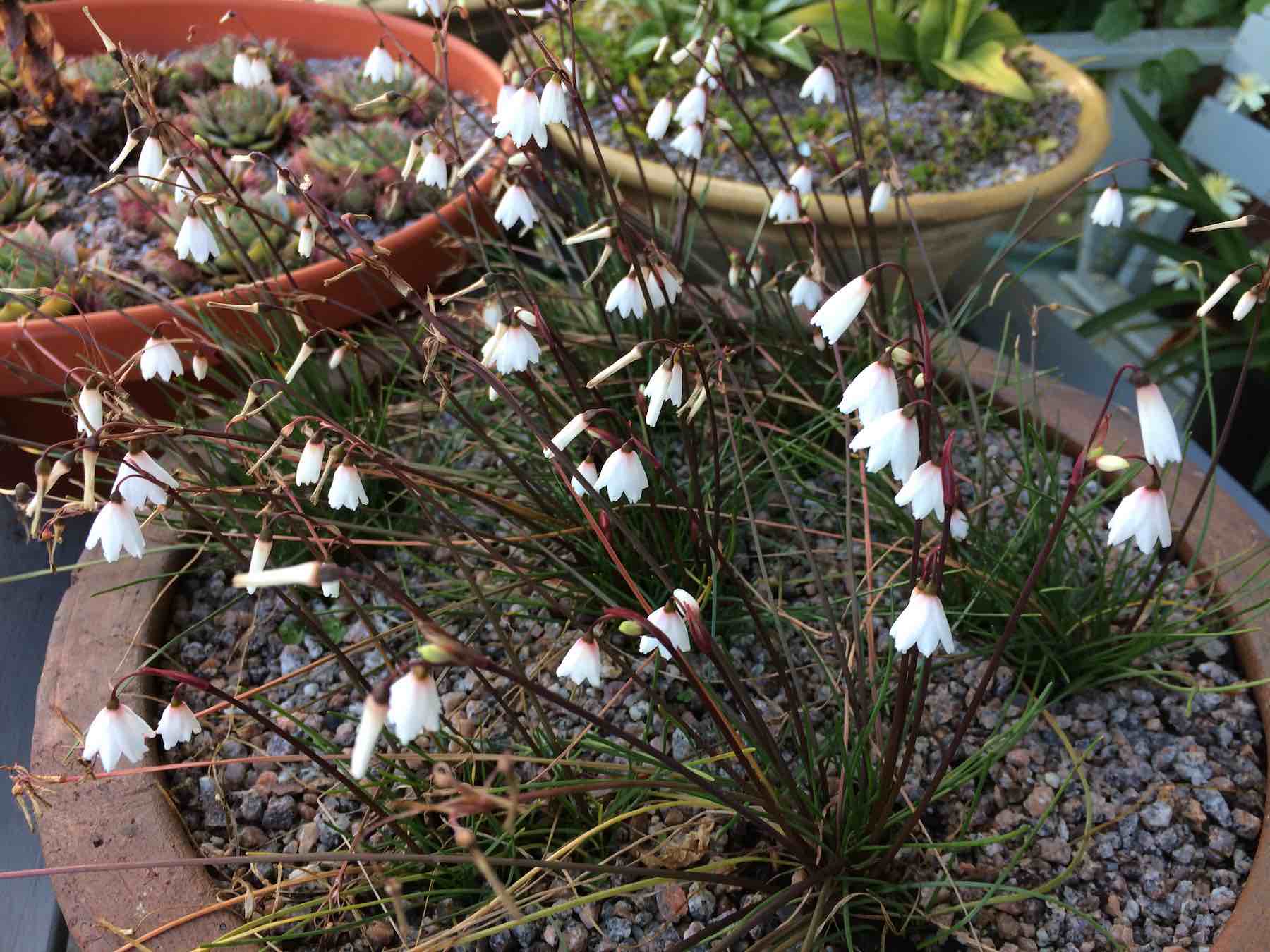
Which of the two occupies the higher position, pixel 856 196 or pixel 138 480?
pixel 138 480

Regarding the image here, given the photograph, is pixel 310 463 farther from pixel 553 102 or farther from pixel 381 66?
pixel 381 66

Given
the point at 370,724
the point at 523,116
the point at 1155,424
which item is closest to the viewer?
the point at 370,724

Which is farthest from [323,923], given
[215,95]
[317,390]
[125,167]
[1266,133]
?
[1266,133]

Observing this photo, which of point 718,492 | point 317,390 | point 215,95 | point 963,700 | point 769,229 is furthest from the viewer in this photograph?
point 215,95

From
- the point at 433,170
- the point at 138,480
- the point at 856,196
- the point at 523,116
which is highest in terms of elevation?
the point at 523,116

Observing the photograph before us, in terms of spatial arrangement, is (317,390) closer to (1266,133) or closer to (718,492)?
(718,492)

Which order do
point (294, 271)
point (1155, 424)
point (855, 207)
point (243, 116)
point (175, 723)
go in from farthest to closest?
point (243, 116) → point (855, 207) → point (294, 271) → point (175, 723) → point (1155, 424)

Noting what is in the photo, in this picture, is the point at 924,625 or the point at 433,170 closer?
the point at 924,625

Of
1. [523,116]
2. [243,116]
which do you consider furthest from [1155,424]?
[243,116]
